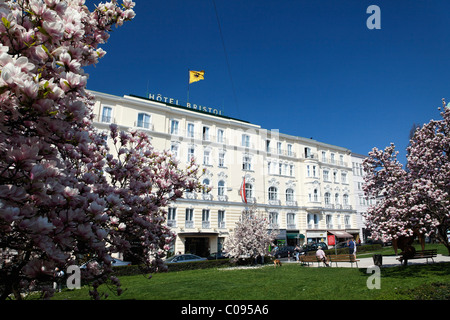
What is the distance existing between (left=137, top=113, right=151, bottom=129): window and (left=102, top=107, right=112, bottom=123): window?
3.08 meters

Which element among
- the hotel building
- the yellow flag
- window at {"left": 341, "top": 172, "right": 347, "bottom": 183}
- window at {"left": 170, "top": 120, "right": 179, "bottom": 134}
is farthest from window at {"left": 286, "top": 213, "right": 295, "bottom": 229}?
the yellow flag

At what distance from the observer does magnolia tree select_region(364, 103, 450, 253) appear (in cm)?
1078

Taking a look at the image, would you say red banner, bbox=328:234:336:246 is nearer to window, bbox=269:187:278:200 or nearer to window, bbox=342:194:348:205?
window, bbox=342:194:348:205

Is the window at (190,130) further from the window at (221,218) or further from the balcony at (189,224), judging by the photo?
the balcony at (189,224)

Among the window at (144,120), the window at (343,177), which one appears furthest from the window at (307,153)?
the window at (144,120)

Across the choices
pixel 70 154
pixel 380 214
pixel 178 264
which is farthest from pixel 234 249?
pixel 70 154

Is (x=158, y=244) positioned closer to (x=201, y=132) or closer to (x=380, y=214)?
(x=380, y=214)

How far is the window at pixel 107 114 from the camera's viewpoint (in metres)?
29.4

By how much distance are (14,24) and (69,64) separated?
1.45ft

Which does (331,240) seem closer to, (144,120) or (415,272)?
(415,272)

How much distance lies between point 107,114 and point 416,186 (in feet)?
93.3

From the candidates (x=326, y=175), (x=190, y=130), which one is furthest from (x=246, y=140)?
(x=326, y=175)
